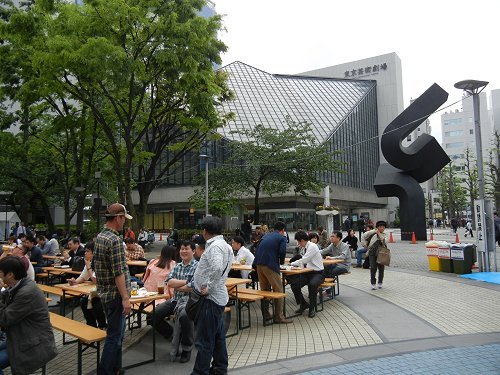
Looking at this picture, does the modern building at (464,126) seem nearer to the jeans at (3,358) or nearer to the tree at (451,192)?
the tree at (451,192)

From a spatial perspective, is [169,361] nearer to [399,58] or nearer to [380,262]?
[380,262]

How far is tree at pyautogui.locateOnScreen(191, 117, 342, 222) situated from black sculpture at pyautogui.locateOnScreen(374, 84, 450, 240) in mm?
3591

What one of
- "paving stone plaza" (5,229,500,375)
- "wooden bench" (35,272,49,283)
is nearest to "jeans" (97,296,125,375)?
"paving stone plaza" (5,229,500,375)

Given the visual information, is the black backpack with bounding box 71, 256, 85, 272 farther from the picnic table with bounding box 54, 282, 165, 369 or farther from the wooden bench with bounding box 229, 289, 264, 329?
the wooden bench with bounding box 229, 289, 264, 329

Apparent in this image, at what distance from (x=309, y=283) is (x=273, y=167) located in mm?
18376

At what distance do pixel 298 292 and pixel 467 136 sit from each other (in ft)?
294

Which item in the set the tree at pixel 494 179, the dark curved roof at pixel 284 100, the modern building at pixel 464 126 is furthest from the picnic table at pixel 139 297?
the modern building at pixel 464 126

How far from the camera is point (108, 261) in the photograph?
14.9 ft

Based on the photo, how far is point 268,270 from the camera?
7.47m

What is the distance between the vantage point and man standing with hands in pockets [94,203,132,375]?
4.47m

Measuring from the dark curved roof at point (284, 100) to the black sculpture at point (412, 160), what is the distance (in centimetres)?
1563

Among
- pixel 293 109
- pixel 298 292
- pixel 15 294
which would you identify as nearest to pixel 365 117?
pixel 293 109

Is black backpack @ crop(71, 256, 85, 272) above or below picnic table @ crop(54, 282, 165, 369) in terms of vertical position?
above

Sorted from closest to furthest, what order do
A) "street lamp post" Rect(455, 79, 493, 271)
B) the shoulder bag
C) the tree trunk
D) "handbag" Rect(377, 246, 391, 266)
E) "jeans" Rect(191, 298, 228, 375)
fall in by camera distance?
"jeans" Rect(191, 298, 228, 375), the shoulder bag, "handbag" Rect(377, 246, 391, 266), "street lamp post" Rect(455, 79, 493, 271), the tree trunk
